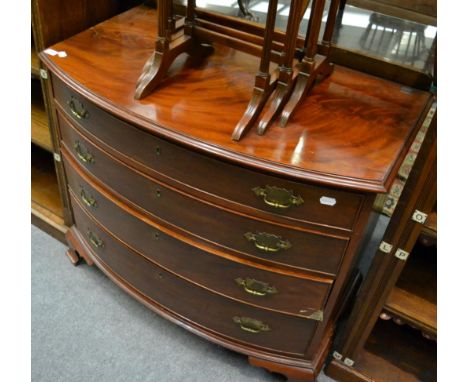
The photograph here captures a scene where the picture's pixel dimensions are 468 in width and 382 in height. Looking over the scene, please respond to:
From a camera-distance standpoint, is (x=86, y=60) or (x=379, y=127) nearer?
(x=379, y=127)

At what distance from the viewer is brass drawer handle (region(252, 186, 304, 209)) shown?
3.30 feet

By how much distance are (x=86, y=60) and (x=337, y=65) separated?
73 cm

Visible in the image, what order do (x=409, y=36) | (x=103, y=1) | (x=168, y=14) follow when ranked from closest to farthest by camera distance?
(x=168, y=14) < (x=409, y=36) < (x=103, y=1)

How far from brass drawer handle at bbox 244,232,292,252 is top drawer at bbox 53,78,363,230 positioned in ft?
0.23

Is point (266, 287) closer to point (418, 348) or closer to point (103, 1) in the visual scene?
point (418, 348)

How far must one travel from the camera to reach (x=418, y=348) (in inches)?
60.6

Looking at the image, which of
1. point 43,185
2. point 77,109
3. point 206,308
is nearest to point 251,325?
point 206,308

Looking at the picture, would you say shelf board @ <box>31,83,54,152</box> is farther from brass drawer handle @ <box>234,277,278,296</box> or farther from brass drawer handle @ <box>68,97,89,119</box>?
brass drawer handle @ <box>234,277,278,296</box>

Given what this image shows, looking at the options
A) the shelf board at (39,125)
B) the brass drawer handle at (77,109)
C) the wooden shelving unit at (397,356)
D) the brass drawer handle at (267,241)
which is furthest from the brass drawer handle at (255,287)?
the shelf board at (39,125)

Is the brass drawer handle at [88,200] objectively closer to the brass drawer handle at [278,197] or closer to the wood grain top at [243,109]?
the wood grain top at [243,109]

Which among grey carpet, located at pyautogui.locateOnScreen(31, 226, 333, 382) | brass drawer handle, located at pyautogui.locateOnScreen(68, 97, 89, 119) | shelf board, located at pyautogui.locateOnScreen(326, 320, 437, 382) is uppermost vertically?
brass drawer handle, located at pyautogui.locateOnScreen(68, 97, 89, 119)

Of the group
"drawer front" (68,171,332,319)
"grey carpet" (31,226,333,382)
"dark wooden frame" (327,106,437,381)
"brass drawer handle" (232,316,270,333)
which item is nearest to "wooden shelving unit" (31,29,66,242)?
"grey carpet" (31,226,333,382)

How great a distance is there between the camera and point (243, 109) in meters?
1.11

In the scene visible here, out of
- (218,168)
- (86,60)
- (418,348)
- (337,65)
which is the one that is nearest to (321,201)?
(218,168)
